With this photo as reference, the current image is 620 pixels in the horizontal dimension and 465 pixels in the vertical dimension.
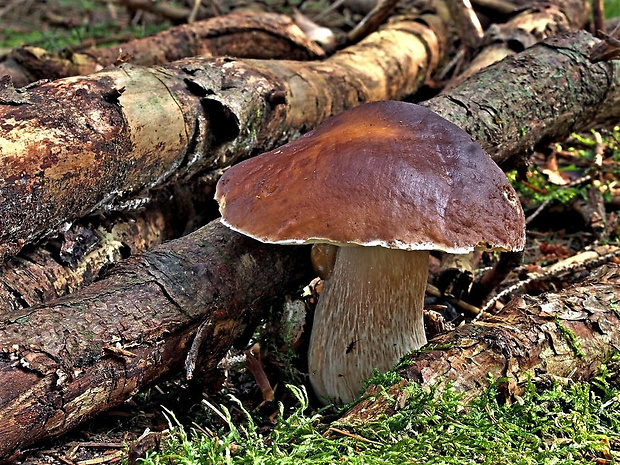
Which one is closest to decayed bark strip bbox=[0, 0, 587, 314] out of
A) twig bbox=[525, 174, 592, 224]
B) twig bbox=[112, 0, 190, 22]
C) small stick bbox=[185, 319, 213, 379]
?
small stick bbox=[185, 319, 213, 379]

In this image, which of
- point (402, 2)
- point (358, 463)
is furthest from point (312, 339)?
point (402, 2)

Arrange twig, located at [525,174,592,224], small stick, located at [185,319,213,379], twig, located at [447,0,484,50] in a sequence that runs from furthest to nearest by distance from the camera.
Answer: twig, located at [447,0,484,50] < twig, located at [525,174,592,224] < small stick, located at [185,319,213,379]

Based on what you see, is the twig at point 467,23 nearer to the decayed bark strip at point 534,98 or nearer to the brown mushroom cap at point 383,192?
the decayed bark strip at point 534,98

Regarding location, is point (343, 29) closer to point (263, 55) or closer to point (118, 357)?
point (263, 55)

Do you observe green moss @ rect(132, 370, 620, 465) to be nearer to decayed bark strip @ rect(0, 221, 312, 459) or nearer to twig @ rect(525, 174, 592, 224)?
decayed bark strip @ rect(0, 221, 312, 459)

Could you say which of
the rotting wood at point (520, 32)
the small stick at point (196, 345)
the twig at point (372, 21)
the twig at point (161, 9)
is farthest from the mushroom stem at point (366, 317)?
the twig at point (161, 9)

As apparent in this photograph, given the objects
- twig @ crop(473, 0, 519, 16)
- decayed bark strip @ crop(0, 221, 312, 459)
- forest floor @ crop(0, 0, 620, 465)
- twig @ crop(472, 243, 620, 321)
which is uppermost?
twig @ crop(473, 0, 519, 16)
